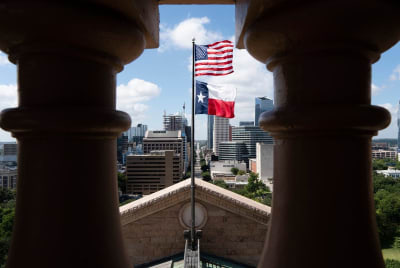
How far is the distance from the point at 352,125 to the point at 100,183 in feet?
2.56

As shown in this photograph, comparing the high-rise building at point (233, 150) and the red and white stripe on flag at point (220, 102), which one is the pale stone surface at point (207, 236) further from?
the high-rise building at point (233, 150)

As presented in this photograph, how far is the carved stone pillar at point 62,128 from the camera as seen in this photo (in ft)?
2.57

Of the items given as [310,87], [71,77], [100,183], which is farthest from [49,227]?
[310,87]

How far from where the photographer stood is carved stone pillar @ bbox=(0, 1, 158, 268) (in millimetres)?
782

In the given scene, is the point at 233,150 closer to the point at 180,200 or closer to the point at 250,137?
the point at 250,137

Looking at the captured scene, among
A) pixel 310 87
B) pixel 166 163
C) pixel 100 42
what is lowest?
pixel 166 163

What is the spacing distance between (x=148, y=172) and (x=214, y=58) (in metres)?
48.9

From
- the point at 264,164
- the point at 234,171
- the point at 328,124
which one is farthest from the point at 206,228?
the point at 234,171

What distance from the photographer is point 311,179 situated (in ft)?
2.67

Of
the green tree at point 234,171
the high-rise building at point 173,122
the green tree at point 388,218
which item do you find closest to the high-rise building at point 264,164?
the green tree at point 234,171

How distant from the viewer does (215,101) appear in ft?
25.9

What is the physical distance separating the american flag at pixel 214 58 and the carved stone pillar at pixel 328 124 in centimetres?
670

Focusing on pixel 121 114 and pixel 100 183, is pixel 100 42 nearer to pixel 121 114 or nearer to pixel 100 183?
pixel 121 114

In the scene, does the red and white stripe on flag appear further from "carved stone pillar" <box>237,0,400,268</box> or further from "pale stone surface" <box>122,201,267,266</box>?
"carved stone pillar" <box>237,0,400,268</box>
